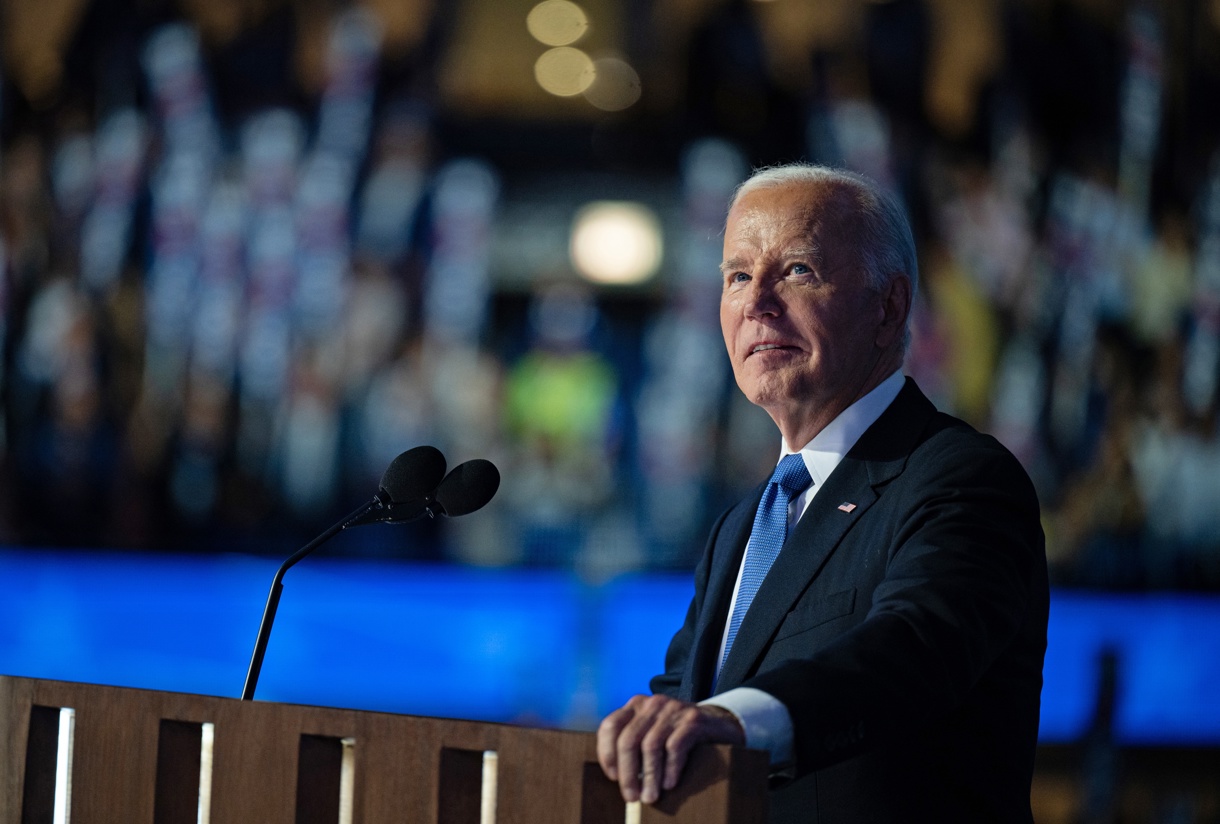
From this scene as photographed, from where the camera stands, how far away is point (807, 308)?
162 cm

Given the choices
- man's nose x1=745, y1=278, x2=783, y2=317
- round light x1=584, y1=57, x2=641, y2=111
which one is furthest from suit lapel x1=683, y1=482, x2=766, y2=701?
round light x1=584, y1=57, x2=641, y2=111

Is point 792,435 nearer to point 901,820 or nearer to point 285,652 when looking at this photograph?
point 901,820

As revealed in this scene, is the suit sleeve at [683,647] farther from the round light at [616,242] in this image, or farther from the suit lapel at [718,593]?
the round light at [616,242]

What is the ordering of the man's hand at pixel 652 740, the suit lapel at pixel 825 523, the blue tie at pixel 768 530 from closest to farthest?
1. the man's hand at pixel 652 740
2. the suit lapel at pixel 825 523
3. the blue tie at pixel 768 530

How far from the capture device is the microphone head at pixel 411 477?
4.83 ft

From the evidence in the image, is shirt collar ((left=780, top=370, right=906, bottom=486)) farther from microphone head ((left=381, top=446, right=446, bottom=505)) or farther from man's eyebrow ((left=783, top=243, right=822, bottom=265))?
microphone head ((left=381, top=446, right=446, bottom=505))

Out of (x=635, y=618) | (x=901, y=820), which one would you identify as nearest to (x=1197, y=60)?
(x=635, y=618)

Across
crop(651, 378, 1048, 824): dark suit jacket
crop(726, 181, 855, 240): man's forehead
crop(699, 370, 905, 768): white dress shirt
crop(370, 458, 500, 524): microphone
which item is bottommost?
crop(651, 378, 1048, 824): dark suit jacket

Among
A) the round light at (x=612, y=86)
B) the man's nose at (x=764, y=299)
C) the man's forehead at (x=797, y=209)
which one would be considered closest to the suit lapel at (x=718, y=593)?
the man's nose at (x=764, y=299)

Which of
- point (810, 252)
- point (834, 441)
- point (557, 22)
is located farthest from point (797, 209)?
point (557, 22)

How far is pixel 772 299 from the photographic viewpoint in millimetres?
1631

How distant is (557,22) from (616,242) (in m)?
0.90

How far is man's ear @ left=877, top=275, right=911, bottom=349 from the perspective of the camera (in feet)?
5.46

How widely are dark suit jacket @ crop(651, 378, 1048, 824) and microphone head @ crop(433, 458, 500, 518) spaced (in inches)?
13.8
